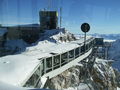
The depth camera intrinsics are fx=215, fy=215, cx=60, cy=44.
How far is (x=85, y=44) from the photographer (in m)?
10.7

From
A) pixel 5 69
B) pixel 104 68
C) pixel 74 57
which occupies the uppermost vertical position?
pixel 5 69

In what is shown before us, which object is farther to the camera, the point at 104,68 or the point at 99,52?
the point at 99,52

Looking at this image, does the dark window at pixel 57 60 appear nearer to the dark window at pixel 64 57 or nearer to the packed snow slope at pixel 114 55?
the dark window at pixel 64 57

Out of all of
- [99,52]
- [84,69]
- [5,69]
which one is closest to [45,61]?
[5,69]

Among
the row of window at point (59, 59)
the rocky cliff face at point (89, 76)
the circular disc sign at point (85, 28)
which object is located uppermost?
the circular disc sign at point (85, 28)

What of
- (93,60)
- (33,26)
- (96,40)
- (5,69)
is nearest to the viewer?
(5,69)

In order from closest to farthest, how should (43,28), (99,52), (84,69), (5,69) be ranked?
(5,69) → (84,69) → (99,52) → (43,28)

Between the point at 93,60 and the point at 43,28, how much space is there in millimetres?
6331

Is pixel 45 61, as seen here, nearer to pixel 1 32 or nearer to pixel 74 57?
pixel 74 57

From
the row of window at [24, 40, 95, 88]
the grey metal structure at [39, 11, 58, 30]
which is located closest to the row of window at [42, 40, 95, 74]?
the row of window at [24, 40, 95, 88]

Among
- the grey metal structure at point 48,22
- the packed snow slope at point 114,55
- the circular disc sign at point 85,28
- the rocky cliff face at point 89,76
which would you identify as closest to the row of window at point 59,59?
the rocky cliff face at point 89,76

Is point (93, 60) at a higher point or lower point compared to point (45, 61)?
lower

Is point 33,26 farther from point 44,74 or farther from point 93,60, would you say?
point 44,74

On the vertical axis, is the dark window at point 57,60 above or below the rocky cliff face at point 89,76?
above
